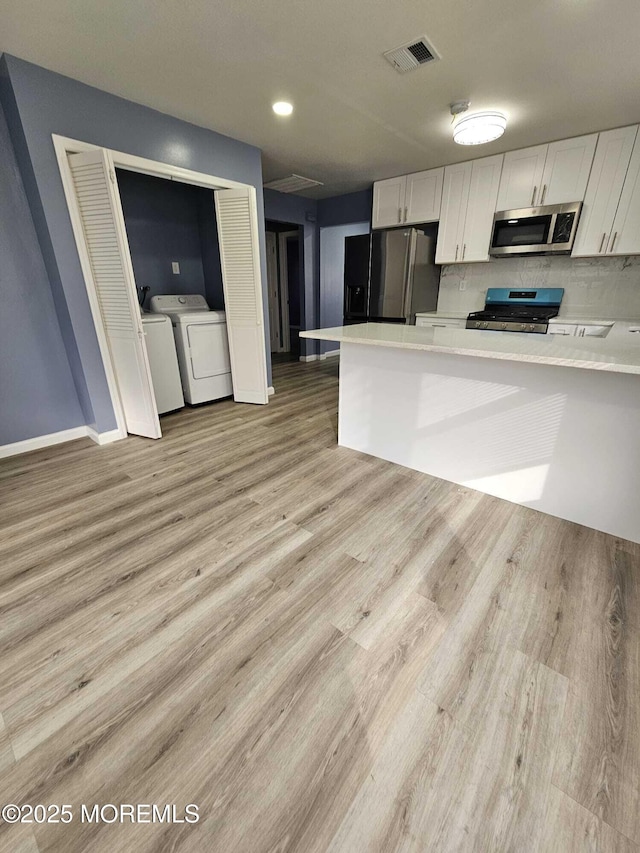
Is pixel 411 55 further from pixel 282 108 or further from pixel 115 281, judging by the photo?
pixel 115 281

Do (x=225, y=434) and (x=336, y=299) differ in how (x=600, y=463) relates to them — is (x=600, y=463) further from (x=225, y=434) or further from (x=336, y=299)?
(x=336, y=299)

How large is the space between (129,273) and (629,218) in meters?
4.34

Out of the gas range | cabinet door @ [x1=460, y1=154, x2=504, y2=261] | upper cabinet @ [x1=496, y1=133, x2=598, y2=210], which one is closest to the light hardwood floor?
the gas range

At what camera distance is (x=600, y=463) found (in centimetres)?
179

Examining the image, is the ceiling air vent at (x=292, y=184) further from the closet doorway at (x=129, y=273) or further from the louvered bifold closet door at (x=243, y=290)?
the louvered bifold closet door at (x=243, y=290)

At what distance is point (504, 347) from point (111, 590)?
2200 mm

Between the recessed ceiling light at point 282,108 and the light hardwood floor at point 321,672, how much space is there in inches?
114

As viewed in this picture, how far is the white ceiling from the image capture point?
1.76m

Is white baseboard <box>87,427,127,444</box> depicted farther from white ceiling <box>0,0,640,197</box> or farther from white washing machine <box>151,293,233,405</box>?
white ceiling <box>0,0,640,197</box>

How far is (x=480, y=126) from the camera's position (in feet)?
7.88

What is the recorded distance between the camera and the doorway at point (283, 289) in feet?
20.6

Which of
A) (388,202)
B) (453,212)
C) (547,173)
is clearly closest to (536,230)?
(547,173)

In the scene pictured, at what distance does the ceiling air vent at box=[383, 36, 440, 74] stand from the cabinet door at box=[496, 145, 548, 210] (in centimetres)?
195

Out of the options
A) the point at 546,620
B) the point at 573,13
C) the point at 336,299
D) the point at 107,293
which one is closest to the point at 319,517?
the point at 546,620
